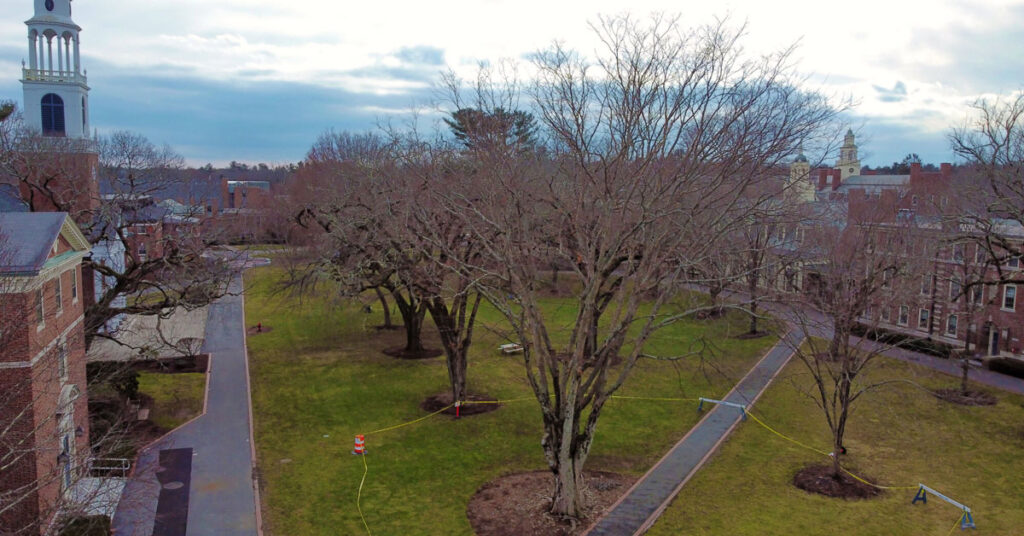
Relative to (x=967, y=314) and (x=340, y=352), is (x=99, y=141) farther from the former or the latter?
(x=967, y=314)

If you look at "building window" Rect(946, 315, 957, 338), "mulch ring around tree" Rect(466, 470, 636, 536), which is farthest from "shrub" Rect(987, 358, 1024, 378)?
"mulch ring around tree" Rect(466, 470, 636, 536)

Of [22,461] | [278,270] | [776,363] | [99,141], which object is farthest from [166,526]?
[278,270]

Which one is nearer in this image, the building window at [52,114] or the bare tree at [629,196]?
the bare tree at [629,196]

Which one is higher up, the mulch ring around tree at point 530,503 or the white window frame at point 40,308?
the white window frame at point 40,308

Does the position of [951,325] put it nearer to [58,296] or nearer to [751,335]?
[751,335]

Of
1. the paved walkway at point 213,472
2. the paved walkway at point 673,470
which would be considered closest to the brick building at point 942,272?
the paved walkway at point 673,470

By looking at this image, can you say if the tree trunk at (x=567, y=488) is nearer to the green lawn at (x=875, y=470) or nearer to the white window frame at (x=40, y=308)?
the green lawn at (x=875, y=470)

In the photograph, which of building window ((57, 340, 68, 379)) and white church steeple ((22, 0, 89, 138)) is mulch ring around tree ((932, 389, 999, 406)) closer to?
building window ((57, 340, 68, 379))
